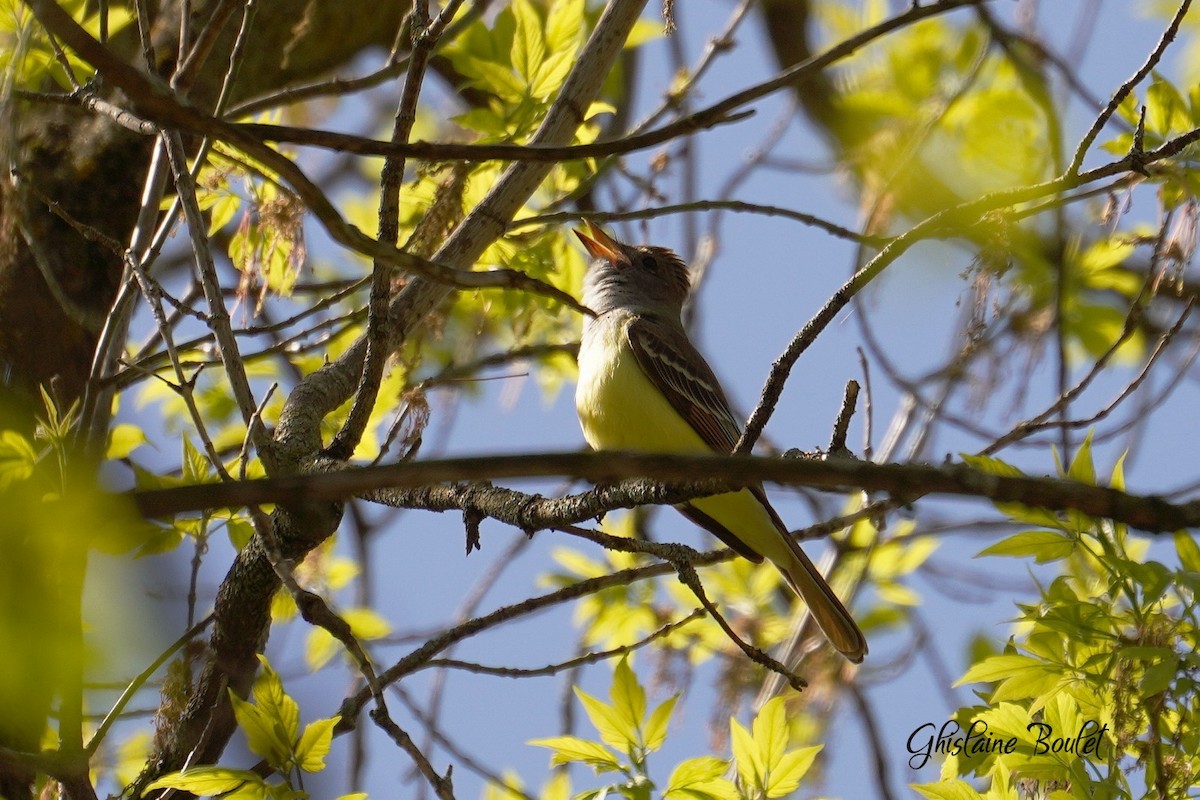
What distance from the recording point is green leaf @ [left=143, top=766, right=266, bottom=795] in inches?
116

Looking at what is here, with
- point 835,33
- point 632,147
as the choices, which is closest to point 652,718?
point 632,147

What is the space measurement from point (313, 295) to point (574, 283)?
1313 mm

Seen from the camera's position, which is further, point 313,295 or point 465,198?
point 313,295

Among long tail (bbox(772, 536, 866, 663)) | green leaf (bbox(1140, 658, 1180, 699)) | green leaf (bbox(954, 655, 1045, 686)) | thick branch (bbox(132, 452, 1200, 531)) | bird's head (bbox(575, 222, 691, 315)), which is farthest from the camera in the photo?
bird's head (bbox(575, 222, 691, 315))

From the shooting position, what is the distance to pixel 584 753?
3.35 m

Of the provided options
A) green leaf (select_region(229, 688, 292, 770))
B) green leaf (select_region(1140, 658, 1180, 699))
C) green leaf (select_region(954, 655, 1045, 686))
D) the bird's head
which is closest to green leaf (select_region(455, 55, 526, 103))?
the bird's head

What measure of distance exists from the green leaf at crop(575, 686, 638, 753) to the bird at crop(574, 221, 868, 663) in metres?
1.88

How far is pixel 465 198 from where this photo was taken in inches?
193

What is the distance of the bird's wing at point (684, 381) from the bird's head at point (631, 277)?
55 centimetres

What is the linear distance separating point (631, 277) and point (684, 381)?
145 centimetres

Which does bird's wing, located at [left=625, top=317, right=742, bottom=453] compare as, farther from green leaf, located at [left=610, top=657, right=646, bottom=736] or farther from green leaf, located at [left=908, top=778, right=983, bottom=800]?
green leaf, located at [left=908, top=778, right=983, bottom=800]

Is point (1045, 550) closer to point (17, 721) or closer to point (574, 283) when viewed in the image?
point (17, 721)

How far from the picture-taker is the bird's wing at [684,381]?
232 inches

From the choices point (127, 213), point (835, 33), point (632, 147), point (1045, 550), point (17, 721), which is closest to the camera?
point (17, 721)
